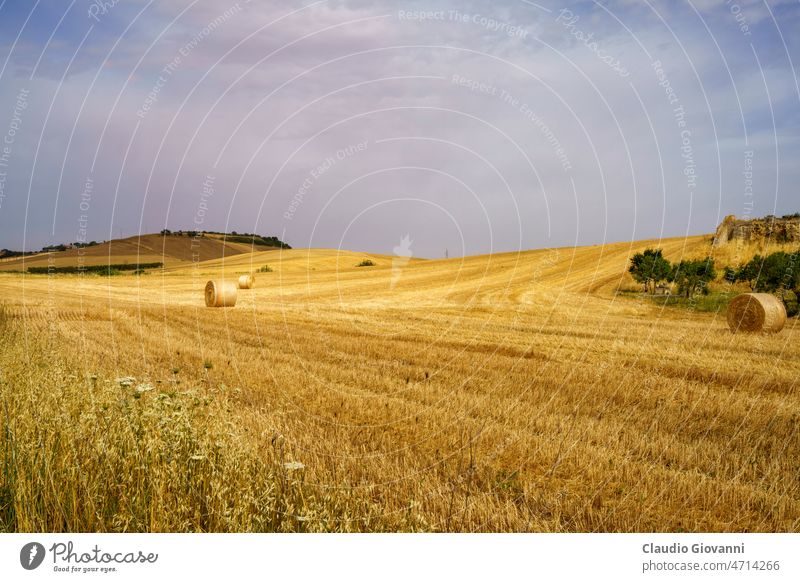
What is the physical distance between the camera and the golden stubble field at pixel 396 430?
468 cm

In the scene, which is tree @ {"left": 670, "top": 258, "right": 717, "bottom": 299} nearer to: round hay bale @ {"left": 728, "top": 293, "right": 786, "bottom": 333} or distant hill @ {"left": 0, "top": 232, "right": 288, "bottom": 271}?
round hay bale @ {"left": 728, "top": 293, "right": 786, "bottom": 333}

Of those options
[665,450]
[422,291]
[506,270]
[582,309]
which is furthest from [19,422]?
A: [506,270]

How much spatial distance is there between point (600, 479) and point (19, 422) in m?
5.69

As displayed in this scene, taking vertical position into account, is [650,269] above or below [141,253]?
below

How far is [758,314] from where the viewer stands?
17562 mm

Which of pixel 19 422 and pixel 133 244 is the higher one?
pixel 133 244

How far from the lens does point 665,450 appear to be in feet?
21.8

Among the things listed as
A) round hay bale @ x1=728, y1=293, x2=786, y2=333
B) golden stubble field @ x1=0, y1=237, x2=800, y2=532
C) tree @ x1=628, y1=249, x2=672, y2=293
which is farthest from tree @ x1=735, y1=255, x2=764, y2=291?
golden stubble field @ x1=0, y1=237, x2=800, y2=532

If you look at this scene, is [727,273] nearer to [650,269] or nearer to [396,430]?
[650,269]

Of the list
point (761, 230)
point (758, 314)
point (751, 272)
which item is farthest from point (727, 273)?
point (758, 314)

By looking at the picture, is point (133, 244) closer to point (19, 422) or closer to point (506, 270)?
point (506, 270)

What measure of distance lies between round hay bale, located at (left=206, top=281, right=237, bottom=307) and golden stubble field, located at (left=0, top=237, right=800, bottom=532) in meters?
8.58

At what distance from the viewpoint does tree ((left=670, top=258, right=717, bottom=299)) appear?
91.4ft

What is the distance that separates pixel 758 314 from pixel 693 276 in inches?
447
